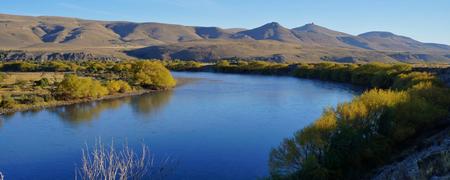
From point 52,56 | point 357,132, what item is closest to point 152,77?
point 357,132

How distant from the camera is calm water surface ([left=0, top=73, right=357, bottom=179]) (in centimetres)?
1841

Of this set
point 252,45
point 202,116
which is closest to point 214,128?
point 202,116

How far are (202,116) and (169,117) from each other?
6.95 ft

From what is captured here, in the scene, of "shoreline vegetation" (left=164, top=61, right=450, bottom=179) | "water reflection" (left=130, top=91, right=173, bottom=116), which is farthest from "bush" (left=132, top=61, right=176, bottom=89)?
"shoreline vegetation" (left=164, top=61, right=450, bottom=179)

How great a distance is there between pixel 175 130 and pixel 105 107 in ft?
36.0

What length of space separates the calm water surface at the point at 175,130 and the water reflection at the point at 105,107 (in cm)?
6

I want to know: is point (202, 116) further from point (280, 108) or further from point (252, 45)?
point (252, 45)

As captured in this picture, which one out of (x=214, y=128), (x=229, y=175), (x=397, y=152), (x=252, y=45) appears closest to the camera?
(x=229, y=175)

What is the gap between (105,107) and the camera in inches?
1352

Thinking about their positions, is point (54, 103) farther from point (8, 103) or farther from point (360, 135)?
point (360, 135)

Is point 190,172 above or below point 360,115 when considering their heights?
below

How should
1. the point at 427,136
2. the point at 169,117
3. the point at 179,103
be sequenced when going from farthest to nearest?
the point at 179,103
the point at 169,117
the point at 427,136

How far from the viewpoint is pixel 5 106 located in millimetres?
31625

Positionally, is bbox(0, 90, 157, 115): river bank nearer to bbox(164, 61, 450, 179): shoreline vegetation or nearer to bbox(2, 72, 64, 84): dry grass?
bbox(2, 72, 64, 84): dry grass
